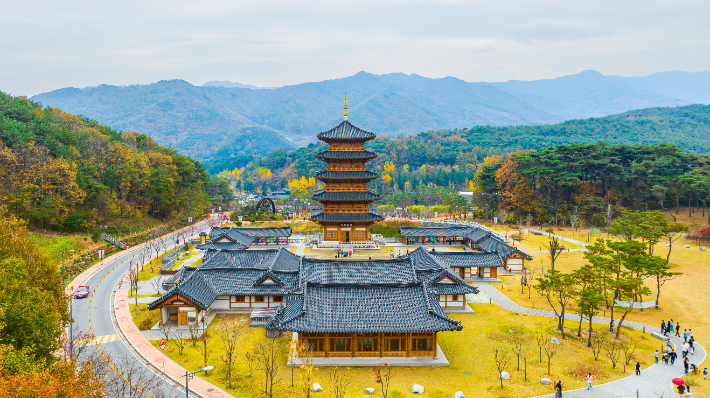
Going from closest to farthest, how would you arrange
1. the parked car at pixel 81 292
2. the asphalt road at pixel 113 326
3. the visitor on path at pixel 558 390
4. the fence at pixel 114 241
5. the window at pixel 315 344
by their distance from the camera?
the visitor on path at pixel 558 390, the asphalt road at pixel 113 326, the window at pixel 315 344, the parked car at pixel 81 292, the fence at pixel 114 241

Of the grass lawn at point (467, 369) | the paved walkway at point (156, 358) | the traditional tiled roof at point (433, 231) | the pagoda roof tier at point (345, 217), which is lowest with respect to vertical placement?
the grass lawn at point (467, 369)

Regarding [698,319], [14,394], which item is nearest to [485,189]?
[698,319]

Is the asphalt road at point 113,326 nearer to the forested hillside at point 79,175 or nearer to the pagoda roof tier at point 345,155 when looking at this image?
the forested hillside at point 79,175

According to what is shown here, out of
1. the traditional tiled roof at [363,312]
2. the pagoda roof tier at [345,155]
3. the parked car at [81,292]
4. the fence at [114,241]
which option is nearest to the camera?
the traditional tiled roof at [363,312]

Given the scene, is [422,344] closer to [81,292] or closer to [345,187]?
[81,292]

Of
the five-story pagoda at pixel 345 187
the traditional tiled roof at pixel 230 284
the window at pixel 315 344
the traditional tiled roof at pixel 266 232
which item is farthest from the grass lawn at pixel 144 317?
the traditional tiled roof at pixel 266 232

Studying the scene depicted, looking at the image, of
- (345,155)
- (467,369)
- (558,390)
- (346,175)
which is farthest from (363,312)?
(345,155)

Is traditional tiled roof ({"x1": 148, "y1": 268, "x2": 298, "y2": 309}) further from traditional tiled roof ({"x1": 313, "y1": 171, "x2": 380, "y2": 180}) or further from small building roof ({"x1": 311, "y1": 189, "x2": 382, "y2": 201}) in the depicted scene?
traditional tiled roof ({"x1": 313, "y1": 171, "x2": 380, "y2": 180})

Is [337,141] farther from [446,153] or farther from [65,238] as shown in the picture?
[446,153]
